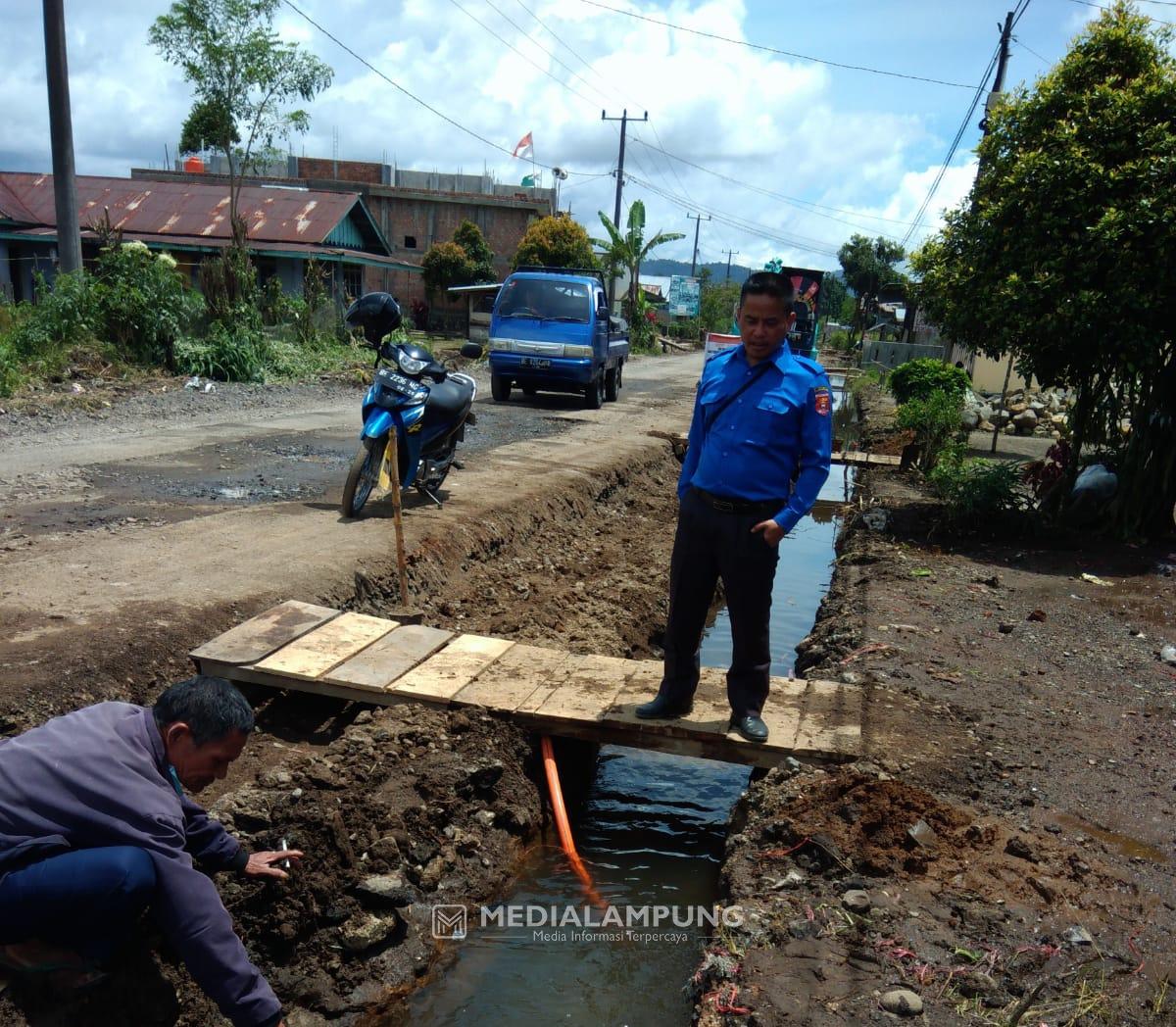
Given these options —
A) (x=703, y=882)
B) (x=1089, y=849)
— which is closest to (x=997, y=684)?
(x=1089, y=849)

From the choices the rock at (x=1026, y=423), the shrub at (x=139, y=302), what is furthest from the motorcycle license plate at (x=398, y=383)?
the rock at (x=1026, y=423)

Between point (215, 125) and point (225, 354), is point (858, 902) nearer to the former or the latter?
point (225, 354)

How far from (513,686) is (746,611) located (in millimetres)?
1255

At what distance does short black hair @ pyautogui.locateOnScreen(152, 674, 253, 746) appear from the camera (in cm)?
245

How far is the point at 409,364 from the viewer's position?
289 inches

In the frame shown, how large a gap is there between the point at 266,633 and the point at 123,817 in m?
2.49

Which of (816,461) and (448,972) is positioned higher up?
(816,461)

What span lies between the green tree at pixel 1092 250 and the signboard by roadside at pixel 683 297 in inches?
2091

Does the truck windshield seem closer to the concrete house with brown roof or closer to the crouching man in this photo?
the concrete house with brown roof

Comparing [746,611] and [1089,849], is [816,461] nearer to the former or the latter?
[746,611]

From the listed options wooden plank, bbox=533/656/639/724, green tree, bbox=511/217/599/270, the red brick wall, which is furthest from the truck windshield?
the red brick wall

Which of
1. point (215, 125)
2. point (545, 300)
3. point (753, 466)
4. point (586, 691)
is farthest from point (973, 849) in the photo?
point (215, 125)

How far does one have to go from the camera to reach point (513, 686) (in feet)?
15.2

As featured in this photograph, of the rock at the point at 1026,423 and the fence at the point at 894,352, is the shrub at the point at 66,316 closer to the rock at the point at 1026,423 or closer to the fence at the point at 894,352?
the rock at the point at 1026,423
